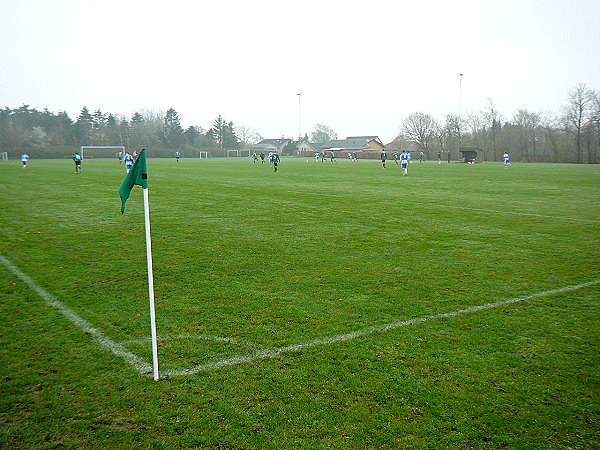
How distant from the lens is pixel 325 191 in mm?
24297

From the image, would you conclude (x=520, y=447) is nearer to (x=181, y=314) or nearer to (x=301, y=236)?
(x=181, y=314)

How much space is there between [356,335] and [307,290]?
1.95 m

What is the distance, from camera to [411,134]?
379 ft

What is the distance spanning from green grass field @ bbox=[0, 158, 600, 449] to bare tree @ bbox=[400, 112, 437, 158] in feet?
347

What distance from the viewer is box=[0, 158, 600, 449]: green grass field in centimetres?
379

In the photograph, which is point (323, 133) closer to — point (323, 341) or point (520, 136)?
point (520, 136)

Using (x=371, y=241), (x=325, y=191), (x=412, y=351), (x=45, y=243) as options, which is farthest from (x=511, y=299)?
(x=325, y=191)

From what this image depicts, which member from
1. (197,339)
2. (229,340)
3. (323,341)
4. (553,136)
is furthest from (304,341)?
(553,136)

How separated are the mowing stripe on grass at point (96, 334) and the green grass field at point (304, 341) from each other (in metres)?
0.03

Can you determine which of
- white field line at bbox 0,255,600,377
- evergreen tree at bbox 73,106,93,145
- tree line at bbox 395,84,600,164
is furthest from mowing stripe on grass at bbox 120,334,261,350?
evergreen tree at bbox 73,106,93,145

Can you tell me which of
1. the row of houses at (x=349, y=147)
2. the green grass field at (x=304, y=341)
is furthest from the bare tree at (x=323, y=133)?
the green grass field at (x=304, y=341)

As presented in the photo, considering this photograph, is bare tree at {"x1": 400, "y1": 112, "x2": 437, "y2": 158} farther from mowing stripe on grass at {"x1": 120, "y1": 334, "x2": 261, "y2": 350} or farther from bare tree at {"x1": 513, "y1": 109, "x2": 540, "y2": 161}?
mowing stripe on grass at {"x1": 120, "y1": 334, "x2": 261, "y2": 350}

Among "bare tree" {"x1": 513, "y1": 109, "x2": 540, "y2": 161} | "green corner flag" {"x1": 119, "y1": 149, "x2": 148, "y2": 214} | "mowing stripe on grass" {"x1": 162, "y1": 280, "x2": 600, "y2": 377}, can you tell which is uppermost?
"bare tree" {"x1": 513, "y1": 109, "x2": 540, "y2": 161}

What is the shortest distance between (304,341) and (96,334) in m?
2.53
